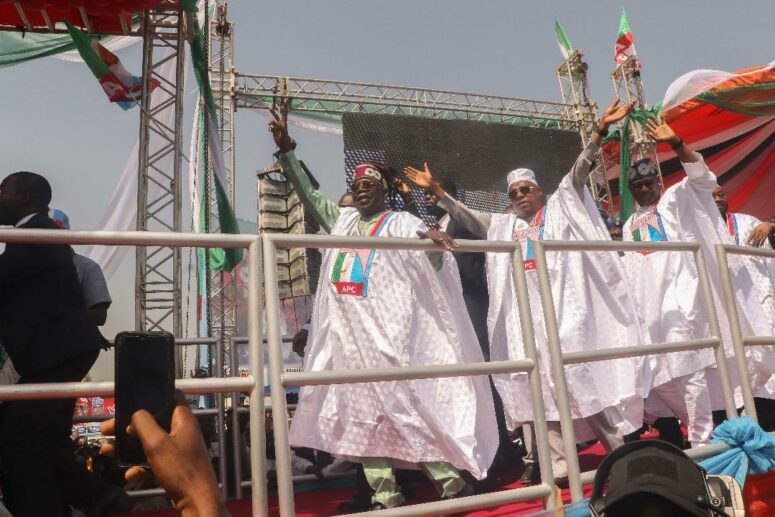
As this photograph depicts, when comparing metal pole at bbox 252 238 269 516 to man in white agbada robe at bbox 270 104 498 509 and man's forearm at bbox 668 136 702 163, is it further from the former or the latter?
man's forearm at bbox 668 136 702 163

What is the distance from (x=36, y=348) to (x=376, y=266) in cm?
143

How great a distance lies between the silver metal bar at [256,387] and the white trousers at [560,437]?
1.77m

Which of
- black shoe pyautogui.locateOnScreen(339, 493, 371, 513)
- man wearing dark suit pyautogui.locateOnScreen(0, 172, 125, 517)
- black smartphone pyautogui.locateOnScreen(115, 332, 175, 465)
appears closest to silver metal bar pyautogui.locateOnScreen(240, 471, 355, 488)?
black shoe pyautogui.locateOnScreen(339, 493, 371, 513)

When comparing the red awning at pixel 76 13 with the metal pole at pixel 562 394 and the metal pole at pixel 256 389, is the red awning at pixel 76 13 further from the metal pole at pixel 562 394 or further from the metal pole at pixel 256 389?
the metal pole at pixel 562 394

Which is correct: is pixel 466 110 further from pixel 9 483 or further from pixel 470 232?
pixel 9 483

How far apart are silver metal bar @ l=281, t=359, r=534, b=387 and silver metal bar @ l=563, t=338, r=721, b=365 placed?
0.59ft

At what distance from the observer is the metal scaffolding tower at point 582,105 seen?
13.2 metres

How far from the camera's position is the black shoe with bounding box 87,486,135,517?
7.93 ft

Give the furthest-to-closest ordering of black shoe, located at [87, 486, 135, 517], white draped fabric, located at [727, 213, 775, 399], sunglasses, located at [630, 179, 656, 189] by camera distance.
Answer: sunglasses, located at [630, 179, 656, 189], white draped fabric, located at [727, 213, 775, 399], black shoe, located at [87, 486, 135, 517]

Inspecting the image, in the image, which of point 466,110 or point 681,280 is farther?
point 466,110

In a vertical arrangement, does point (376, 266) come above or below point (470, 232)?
below

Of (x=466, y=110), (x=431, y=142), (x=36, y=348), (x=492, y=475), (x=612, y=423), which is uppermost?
(x=466, y=110)

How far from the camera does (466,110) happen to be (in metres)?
12.5

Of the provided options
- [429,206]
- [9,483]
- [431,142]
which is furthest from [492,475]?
[431,142]
